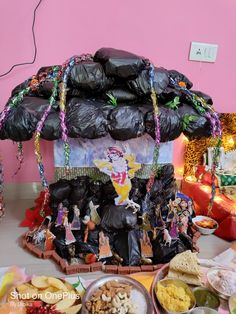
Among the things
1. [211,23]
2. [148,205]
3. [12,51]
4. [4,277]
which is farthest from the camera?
[211,23]

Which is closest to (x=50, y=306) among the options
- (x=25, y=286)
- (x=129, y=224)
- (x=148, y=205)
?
(x=25, y=286)

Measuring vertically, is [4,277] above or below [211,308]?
below

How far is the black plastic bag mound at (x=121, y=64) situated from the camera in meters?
1.51

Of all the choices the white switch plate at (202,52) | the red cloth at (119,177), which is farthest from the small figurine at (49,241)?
the white switch plate at (202,52)

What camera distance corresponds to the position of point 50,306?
1276 millimetres

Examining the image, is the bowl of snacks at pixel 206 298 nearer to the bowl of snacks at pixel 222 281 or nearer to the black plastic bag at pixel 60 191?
the bowl of snacks at pixel 222 281

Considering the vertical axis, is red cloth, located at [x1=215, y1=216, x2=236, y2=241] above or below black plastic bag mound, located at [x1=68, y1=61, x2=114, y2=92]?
below

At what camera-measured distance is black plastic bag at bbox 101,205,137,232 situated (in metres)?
1.77

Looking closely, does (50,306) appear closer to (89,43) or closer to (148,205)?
(148,205)

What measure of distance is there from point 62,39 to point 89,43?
0.66 ft

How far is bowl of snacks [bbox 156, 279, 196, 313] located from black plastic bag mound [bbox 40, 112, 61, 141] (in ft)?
3.08

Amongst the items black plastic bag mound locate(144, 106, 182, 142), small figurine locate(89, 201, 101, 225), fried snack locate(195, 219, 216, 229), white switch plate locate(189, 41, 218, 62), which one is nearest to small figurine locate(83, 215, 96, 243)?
small figurine locate(89, 201, 101, 225)

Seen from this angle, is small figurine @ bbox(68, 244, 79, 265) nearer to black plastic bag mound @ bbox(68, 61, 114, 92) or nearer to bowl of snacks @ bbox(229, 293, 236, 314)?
bowl of snacks @ bbox(229, 293, 236, 314)

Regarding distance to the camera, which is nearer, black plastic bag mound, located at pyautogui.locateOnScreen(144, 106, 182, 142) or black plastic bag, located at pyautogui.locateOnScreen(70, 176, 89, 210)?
black plastic bag mound, located at pyautogui.locateOnScreen(144, 106, 182, 142)
